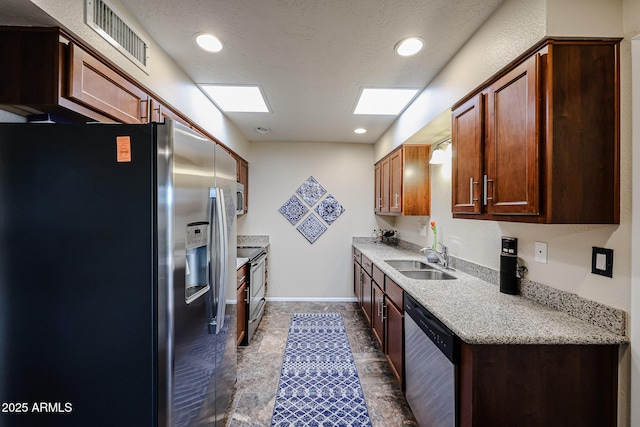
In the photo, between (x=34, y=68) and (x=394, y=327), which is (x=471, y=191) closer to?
(x=394, y=327)

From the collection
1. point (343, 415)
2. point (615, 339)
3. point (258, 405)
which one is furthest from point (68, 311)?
point (615, 339)

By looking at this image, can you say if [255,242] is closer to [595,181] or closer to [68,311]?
[68,311]

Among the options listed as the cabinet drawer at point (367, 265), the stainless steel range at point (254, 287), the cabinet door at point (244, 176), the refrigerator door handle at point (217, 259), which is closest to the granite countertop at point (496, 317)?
the cabinet drawer at point (367, 265)

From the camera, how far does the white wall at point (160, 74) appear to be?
1195mm

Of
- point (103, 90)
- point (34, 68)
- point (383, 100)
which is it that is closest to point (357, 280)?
point (383, 100)

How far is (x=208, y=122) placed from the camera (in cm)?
272

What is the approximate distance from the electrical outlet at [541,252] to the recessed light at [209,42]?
2.31 meters

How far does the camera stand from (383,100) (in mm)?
2824

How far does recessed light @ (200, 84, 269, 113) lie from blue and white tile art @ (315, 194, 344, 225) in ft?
5.85

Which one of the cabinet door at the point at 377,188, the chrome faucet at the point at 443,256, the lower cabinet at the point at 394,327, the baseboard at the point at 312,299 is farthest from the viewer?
the baseboard at the point at 312,299

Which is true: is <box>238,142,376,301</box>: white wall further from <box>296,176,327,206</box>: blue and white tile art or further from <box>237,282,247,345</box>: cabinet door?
<box>237,282,247,345</box>: cabinet door

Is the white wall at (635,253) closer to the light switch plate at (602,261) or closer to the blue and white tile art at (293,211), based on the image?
the light switch plate at (602,261)

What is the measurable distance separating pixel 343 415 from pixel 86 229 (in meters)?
1.93

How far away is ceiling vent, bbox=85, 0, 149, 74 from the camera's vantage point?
1309 millimetres
